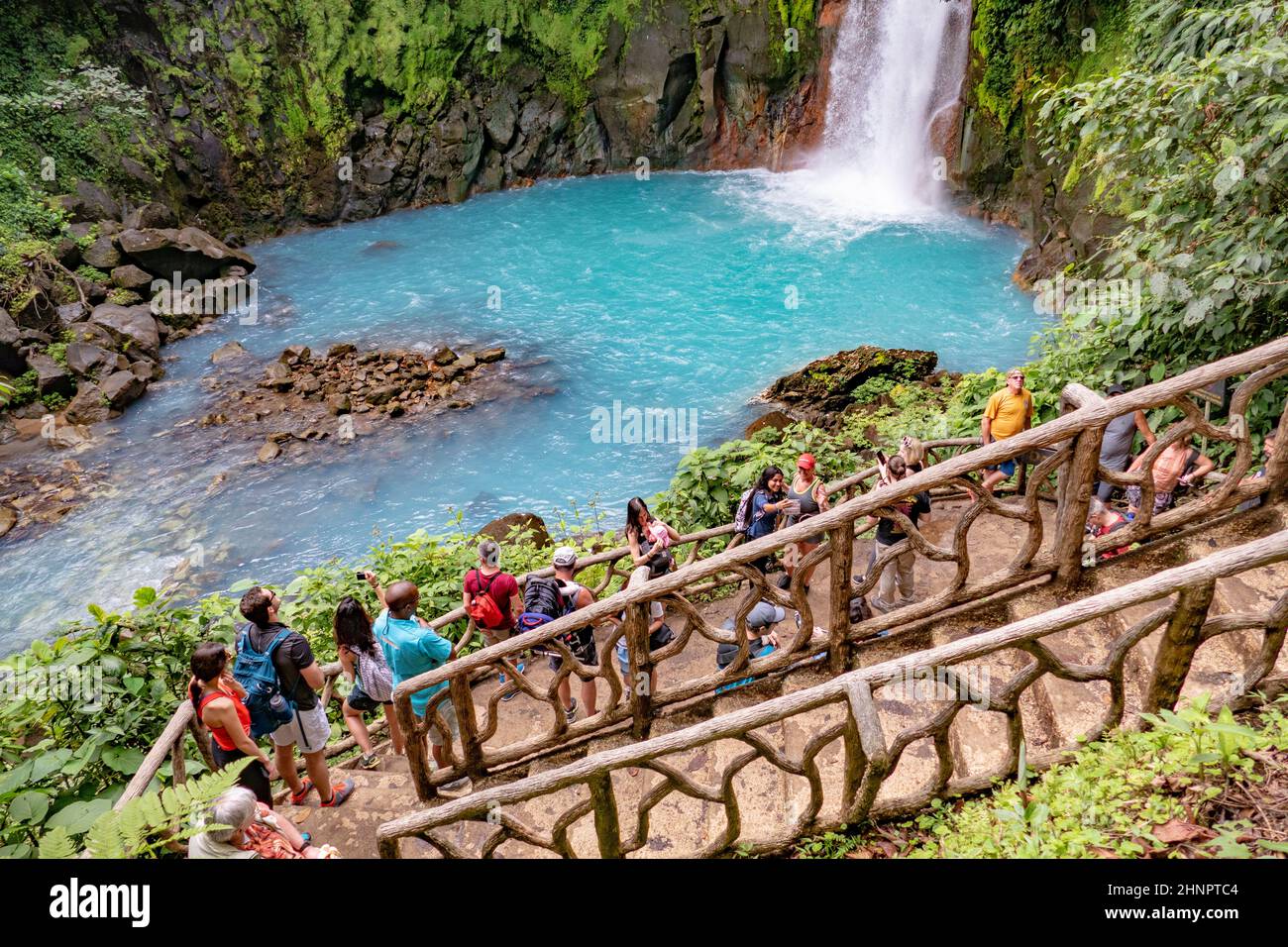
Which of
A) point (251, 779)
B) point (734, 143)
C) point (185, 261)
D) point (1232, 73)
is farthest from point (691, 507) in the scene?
point (734, 143)

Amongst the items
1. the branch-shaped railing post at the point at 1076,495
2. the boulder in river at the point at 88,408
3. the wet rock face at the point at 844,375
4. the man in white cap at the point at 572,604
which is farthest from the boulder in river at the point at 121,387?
the branch-shaped railing post at the point at 1076,495

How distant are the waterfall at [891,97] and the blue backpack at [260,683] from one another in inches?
943

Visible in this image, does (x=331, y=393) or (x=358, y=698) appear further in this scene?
(x=331, y=393)

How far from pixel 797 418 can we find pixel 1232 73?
30.9 ft

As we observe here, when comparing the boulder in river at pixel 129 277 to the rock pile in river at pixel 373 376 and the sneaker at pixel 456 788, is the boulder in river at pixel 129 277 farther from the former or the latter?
the sneaker at pixel 456 788

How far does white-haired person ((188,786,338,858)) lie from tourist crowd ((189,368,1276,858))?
0.02 m

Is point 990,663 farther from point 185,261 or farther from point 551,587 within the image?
point 185,261

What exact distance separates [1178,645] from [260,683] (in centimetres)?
540

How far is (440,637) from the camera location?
580 cm

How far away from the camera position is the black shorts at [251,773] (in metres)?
5.39

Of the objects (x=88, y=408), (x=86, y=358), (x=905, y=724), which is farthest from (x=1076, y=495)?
(x=86, y=358)

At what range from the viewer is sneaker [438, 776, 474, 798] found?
546 centimetres

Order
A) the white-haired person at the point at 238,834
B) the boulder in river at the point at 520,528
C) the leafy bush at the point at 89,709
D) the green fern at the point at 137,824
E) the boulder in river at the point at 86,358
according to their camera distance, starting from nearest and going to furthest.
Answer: the green fern at the point at 137,824 → the white-haired person at the point at 238,834 → the leafy bush at the point at 89,709 → the boulder in river at the point at 520,528 → the boulder in river at the point at 86,358

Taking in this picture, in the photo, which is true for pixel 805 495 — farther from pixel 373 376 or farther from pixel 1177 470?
pixel 373 376
